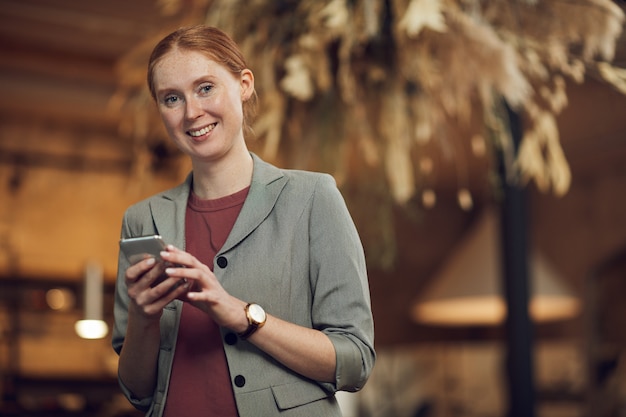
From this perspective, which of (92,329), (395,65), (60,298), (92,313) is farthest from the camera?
(60,298)

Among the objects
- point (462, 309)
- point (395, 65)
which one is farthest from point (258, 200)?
point (462, 309)

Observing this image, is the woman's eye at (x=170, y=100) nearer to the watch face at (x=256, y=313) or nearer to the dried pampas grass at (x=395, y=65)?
the watch face at (x=256, y=313)

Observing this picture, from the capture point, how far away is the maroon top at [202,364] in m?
0.74

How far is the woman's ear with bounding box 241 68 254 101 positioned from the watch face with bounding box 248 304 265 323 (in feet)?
0.62

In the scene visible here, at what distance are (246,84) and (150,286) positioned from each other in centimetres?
19

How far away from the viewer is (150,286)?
2.31ft

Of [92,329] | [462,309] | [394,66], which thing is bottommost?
[462,309]

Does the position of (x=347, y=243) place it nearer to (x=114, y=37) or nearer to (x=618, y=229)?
(x=114, y=37)

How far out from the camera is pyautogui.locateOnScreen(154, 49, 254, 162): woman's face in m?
0.73

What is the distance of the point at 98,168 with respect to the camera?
16.9ft

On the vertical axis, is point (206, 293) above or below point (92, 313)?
above

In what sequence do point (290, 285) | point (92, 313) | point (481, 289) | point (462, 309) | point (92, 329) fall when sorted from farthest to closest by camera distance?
point (462, 309)
point (481, 289)
point (92, 313)
point (92, 329)
point (290, 285)

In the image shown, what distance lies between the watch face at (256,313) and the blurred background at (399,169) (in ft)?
0.83

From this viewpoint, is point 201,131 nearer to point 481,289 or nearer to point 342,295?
point 342,295
